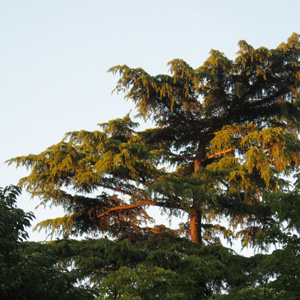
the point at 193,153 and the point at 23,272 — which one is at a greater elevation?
the point at 193,153

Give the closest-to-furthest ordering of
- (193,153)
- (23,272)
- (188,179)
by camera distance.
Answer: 1. (23,272)
2. (188,179)
3. (193,153)

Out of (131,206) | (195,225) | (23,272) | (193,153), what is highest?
(193,153)

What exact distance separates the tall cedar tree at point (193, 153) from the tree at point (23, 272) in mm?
6314

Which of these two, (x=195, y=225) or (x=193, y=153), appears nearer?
(x=195, y=225)

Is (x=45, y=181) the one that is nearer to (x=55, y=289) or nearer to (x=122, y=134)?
(x=122, y=134)

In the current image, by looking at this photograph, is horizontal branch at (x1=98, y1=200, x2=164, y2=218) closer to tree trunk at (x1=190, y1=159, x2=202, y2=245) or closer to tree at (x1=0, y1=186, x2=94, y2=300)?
tree trunk at (x1=190, y1=159, x2=202, y2=245)

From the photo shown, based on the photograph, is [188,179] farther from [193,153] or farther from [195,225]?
[193,153]

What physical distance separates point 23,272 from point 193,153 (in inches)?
555

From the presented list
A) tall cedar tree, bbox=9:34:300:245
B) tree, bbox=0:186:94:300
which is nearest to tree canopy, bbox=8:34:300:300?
tall cedar tree, bbox=9:34:300:245

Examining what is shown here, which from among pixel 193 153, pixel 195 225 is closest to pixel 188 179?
pixel 195 225

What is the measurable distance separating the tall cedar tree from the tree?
20.7ft

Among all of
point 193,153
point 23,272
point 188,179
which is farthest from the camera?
A: point 193,153

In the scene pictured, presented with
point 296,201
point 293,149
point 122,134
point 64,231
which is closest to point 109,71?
point 122,134

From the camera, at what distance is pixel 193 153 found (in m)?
20.1
